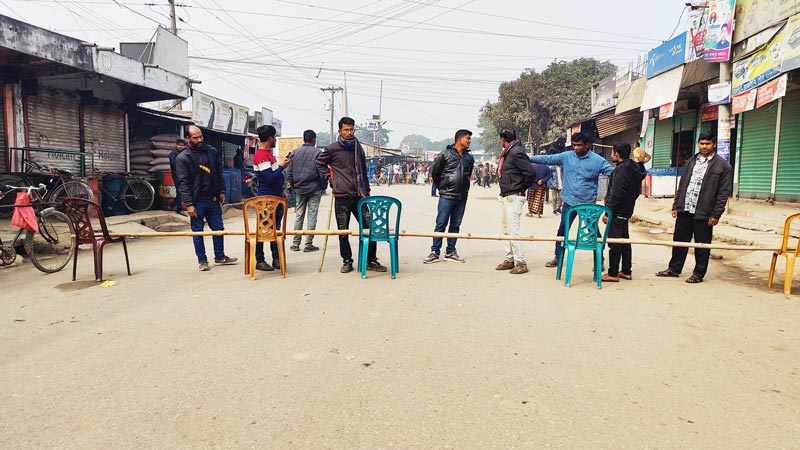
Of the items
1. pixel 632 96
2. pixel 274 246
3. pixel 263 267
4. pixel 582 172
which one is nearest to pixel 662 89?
pixel 632 96

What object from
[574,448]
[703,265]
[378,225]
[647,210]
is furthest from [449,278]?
[647,210]

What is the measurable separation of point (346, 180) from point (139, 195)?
936 centimetres

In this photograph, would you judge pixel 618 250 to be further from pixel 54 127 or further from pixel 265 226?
pixel 54 127

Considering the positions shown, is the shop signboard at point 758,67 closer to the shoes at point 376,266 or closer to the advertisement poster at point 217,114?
the shoes at point 376,266

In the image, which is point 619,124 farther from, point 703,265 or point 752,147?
point 703,265

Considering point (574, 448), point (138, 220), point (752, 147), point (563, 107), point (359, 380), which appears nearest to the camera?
point (574, 448)

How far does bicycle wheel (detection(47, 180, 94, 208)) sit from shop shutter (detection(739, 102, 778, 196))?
50.4 ft

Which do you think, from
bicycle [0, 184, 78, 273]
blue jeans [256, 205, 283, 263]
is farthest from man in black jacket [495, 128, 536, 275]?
bicycle [0, 184, 78, 273]

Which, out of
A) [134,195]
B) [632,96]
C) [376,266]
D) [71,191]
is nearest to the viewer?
[376,266]

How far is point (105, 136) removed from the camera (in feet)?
48.2

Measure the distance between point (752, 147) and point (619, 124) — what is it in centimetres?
809

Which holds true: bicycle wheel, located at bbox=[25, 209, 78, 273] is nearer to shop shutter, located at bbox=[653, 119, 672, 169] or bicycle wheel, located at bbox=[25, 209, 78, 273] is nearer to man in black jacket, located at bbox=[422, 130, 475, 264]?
man in black jacket, located at bbox=[422, 130, 475, 264]

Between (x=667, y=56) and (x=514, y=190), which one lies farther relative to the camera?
(x=667, y=56)

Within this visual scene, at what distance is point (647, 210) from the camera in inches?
579
